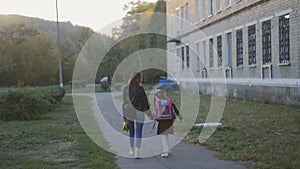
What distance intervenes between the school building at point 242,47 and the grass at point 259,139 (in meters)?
5.06

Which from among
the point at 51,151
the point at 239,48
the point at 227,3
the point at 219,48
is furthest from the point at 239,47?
the point at 51,151

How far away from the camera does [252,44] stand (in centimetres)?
2883

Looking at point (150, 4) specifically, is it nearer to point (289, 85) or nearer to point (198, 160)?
point (289, 85)

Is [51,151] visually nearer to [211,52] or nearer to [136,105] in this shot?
[136,105]

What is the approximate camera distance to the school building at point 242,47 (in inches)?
916

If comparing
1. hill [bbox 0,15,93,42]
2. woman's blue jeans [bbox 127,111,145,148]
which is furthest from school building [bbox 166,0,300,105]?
hill [bbox 0,15,93,42]

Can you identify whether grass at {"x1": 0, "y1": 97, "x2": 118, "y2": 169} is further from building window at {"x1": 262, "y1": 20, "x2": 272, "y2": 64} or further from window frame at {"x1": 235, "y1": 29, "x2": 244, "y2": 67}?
window frame at {"x1": 235, "y1": 29, "x2": 244, "y2": 67}

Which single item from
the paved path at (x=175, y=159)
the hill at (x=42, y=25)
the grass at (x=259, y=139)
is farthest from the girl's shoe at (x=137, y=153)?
the hill at (x=42, y=25)

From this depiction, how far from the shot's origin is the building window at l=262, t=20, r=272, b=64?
2595cm

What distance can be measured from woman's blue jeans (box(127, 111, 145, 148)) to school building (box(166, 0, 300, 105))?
12.5m

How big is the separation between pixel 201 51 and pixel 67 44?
1875 inches

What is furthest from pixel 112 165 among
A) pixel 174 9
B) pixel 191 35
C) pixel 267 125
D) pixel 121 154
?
pixel 174 9

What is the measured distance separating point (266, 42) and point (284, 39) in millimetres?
2502

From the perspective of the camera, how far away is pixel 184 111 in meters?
19.6
